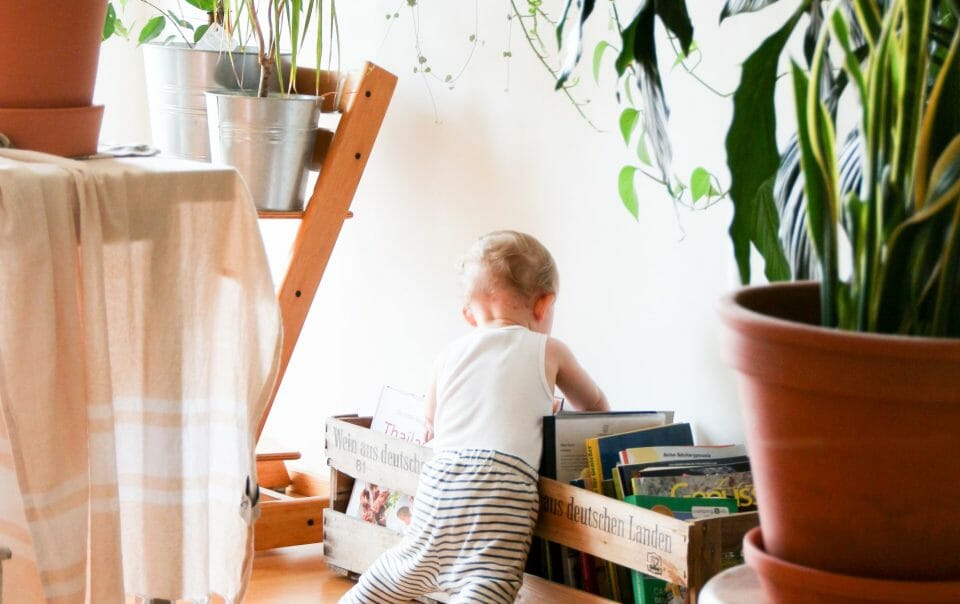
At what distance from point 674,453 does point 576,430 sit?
0.54ft

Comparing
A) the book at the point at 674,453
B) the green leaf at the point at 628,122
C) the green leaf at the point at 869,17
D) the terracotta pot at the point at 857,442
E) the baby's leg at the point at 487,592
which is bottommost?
the baby's leg at the point at 487,592

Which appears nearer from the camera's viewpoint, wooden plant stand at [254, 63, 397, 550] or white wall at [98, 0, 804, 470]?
white wall at [98, 0, 804, 470]

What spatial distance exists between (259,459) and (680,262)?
0.97 meters

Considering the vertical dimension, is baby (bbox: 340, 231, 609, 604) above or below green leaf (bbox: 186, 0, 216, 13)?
below

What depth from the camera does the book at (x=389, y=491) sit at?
2.11m

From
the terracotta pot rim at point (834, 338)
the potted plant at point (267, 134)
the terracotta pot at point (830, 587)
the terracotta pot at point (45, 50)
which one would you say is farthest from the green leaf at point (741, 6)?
the potted plant at point (267, 134)

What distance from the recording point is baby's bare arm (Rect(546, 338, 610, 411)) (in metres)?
1.91

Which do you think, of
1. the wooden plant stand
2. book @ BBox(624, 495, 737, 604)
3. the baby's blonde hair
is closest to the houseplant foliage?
book @ BBox(624, 495, 737, 604)

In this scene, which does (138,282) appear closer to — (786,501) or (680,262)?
(786,501)

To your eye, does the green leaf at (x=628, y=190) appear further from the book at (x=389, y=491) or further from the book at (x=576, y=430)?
the book at (x=389, y=491)

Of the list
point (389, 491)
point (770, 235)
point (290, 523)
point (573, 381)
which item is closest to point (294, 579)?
point (290, 523)

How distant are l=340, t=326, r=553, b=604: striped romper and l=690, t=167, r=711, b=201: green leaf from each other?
335 millimetres

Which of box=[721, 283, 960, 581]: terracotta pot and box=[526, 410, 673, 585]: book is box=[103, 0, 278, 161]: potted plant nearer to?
box=[526, 410, 673, 585]: book

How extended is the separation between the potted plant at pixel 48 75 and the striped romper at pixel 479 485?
0.77 m
